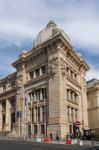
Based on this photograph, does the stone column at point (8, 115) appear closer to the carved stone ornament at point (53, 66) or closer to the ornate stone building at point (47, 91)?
the ornate stone building at point (47, 91)

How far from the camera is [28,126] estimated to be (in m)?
67.4

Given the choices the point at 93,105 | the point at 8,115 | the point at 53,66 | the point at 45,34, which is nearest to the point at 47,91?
the point at 53,66

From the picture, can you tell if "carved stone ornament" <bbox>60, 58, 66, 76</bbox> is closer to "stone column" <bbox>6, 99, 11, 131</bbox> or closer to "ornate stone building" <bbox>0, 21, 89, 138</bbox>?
"ornate stone building" <bbox>0, 21, 89, 138</bbox>

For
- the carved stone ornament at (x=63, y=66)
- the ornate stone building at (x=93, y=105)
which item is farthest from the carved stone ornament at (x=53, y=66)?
the ornate stone building at (x=93, y=105)

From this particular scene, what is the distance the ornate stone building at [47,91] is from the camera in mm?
61188

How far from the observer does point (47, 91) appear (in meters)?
63.8

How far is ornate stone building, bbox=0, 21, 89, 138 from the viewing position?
201 feet

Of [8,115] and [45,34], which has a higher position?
[45,34]

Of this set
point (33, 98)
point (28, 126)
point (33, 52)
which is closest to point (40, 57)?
point (33, 52)

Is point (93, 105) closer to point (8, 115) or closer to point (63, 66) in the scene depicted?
point (8, 115)

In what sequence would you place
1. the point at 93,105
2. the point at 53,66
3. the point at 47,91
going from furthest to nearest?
1. the point at 93,105
2. the point at 47,91
3. the point at 53,66

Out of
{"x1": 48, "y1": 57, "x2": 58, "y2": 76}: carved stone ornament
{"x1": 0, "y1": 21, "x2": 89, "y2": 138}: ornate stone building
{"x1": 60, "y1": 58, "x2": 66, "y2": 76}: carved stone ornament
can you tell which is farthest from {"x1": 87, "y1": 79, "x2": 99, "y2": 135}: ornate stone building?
{"x1": 48, "y1": 57, "x2": 58, "y2": 76}: carved stone ornament

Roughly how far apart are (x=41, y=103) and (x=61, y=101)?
21.6 ft

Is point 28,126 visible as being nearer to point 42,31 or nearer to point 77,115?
point 77,115
